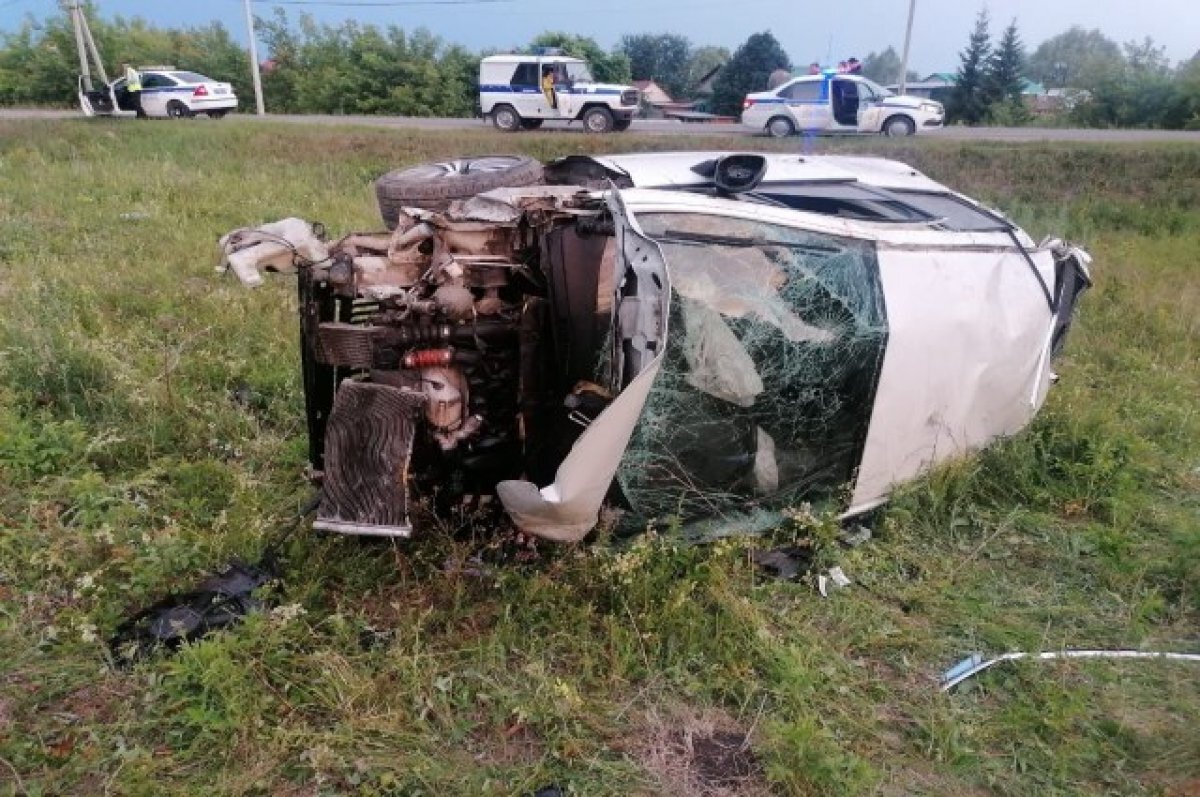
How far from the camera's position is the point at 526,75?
17.4 meters

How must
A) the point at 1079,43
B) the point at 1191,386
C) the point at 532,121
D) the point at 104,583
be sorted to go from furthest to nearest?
the point at 1079,43
the point at 532,121
the point at 1191,386
the point at 104,583

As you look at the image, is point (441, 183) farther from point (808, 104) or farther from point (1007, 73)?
point (1007, 73)

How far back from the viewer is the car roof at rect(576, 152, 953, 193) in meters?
3.88

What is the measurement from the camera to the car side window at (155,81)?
1850 centimetres

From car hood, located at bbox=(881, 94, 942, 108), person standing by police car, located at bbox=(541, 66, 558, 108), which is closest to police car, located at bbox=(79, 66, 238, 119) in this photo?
person standing by police car, located at bbox=(541, 66, 558, 108)

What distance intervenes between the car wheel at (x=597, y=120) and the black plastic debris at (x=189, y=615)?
15715mm

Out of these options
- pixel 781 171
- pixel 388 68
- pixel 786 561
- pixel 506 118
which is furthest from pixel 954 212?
pixel 388 68

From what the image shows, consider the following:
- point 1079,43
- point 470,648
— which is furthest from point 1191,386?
point 1079,43

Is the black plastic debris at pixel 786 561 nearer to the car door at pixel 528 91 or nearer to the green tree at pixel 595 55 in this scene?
the car door at pixel 528 91

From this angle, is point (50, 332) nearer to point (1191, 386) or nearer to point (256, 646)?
point (256, 646)

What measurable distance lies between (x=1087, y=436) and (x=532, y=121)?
15671mm

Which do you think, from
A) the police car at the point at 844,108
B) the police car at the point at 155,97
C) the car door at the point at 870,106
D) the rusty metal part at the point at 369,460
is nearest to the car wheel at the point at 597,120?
the police car at the point at 844,108

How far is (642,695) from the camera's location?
2604 millimetres

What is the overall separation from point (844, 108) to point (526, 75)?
21.3 ft
